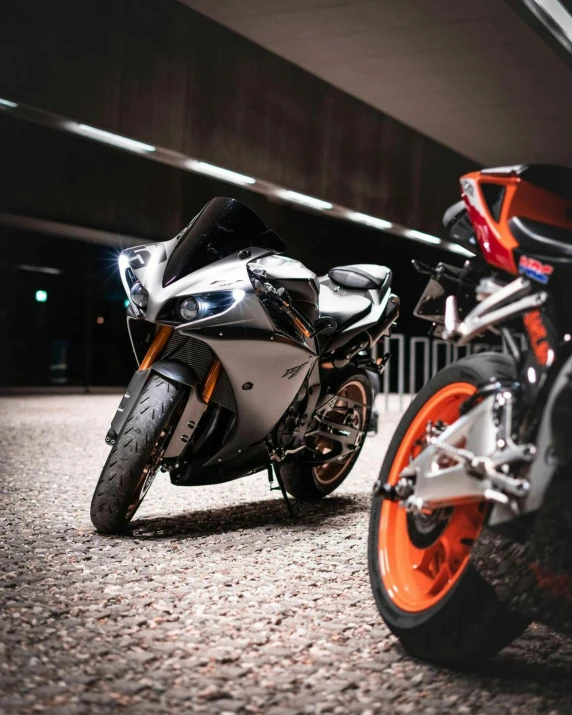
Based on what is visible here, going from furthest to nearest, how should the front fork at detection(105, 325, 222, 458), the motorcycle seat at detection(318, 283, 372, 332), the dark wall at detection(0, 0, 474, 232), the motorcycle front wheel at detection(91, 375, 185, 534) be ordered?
the dark wall at detection(0, 0, 474, 232) < the motorcycle seat at detection(318, 283, 372, 332) < the front fork at detection(105, 325, 222, 458) < the motorcycle front wheel at detection(91, 375, 185, 534)

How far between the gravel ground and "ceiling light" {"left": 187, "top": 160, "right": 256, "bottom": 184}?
Answer: 7.18m

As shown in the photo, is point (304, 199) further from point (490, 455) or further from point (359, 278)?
point (490, 455)

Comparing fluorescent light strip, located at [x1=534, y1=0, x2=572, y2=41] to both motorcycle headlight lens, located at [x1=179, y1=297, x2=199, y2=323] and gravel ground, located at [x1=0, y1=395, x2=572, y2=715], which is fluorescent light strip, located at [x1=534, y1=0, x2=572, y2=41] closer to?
gravel ground, located at [x1=0, y1=395, x2=572, y2=715]

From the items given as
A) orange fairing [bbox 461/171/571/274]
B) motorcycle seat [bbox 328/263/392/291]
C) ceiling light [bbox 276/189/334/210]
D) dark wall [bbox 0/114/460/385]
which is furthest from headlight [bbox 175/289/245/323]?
ceiling light [bbox 276/189/334/210]

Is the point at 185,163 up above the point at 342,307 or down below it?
above

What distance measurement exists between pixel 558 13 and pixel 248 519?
6.23 m

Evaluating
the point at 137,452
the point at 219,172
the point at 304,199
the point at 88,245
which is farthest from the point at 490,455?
the point at 88,245

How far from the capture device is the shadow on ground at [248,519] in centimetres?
344

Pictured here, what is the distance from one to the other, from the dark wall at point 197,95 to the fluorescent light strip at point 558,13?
11.2ft

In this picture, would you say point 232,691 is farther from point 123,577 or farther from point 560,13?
point 560,13

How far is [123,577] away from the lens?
8.84 feet

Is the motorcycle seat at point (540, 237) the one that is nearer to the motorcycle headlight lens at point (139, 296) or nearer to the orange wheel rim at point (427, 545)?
the orange wheel rim at point (427, 545)

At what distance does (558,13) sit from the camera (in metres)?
8.07

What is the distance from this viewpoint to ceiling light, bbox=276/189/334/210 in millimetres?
12256
